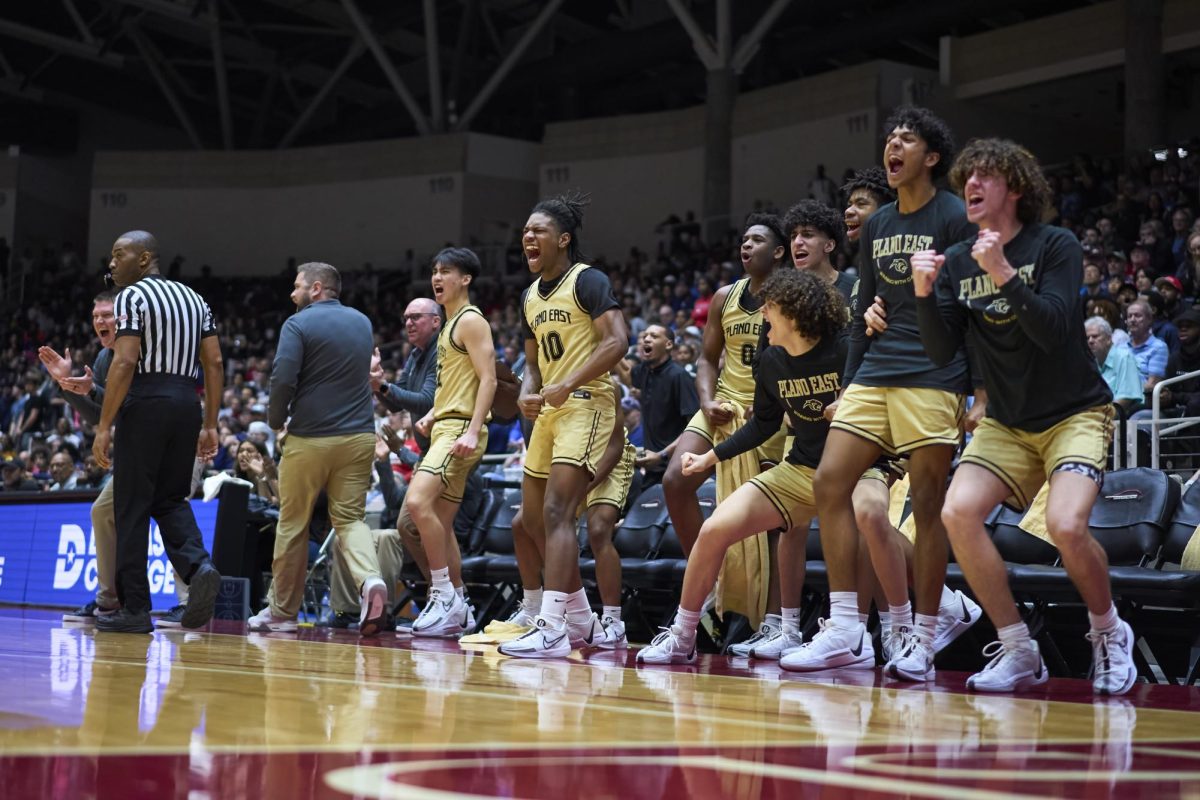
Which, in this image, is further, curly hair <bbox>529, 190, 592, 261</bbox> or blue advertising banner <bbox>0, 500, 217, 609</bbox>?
blue advertising banner <bbox>0, 500, 217, 609</bbox>

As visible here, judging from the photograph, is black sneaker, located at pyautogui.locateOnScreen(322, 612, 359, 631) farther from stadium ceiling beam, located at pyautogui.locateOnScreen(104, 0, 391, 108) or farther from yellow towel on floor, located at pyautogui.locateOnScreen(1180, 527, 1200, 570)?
stadium ceiling beam, located at pyautogui.locateOnScreen(104, 0, 391, 108)

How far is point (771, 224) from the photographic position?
21.3ft

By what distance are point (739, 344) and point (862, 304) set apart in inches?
53.6

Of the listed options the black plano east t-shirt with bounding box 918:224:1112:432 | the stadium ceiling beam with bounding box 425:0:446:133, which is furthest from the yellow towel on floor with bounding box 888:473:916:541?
the stadium ceiling beam with bounding box 425:0:446:133

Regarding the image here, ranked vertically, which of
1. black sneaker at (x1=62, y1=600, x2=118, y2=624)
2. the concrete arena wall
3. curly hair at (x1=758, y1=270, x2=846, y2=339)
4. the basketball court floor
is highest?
the concrete arena wall

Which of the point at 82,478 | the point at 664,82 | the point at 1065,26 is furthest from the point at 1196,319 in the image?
the point at 664,82

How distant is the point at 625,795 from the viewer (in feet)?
7.12

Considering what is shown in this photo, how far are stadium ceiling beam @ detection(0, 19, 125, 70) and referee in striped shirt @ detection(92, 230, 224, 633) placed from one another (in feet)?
82.7

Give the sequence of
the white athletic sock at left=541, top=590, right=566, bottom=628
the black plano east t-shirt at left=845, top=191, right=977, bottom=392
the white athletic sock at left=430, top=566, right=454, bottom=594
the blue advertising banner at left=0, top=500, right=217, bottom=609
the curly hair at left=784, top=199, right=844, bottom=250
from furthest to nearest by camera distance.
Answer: the blue advertising banner at left=0, top=500, right=217, bottom=609
the white athletic sock at left=430, top=566, right=454, bottom=594
the curly hair at left=784, top=199, right=844, bottom=250
the white athletic sock at left=541, top=590, right=566, bottom=628
the black plano east t-shirt at left=845, top=191, right=977, bottom=392

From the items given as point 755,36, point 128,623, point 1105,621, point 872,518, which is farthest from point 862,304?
point 755,36

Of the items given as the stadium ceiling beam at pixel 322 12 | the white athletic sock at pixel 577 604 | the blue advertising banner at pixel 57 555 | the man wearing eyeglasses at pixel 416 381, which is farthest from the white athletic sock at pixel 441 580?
the stadium ceiling beam at pixel 322 12

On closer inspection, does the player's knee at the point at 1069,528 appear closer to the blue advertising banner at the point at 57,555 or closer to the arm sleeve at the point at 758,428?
the arm sleeve at the point at 758,428

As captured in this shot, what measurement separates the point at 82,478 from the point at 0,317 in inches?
737

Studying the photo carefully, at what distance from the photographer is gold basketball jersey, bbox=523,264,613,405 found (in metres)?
6.23
